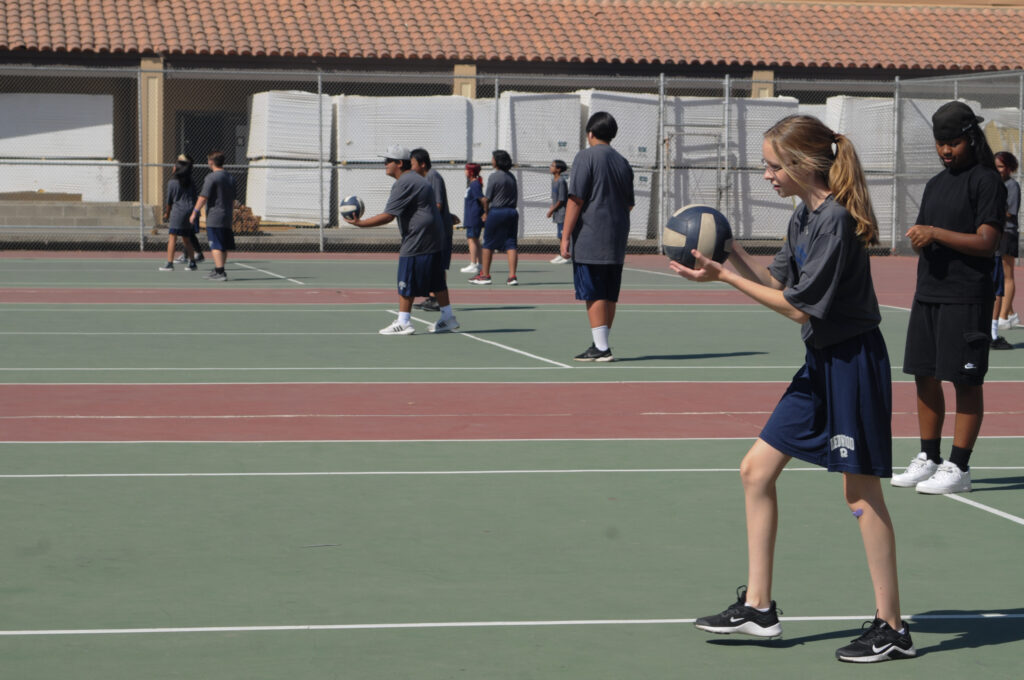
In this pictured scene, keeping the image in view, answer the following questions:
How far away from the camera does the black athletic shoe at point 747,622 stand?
16.8ft

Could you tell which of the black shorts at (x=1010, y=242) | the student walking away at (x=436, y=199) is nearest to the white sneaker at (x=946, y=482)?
the black shorts at (x=1010, y=242)

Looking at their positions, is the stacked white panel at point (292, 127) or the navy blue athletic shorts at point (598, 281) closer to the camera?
the navy blue athletic shorts at point (598, 281)

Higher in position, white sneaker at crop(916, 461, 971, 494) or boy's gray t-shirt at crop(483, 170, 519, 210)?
boy's gray t-shirt at crop(483, 170, 519, 210)

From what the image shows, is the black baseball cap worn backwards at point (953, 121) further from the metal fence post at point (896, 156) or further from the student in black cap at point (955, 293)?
the metal fence post at point (896, 156)

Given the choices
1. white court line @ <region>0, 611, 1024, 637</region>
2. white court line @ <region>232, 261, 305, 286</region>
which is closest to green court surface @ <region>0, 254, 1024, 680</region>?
white court line @ <region>0, 611, 1024, 637</region>

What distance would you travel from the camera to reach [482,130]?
32.4 metres

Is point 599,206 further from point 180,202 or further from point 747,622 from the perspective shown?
point 180,202

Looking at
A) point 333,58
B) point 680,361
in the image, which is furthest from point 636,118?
point 680,361

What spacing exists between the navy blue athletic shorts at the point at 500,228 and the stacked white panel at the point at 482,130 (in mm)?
9652

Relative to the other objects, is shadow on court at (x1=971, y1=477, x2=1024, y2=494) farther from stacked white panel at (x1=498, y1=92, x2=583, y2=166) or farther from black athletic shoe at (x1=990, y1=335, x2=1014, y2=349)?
stacked white panel at (x1=498, y1=92, x2=583, y2=166)

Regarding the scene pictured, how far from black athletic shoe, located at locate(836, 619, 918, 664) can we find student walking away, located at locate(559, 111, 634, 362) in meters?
8.14

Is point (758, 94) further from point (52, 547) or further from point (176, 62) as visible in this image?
point (52, 547)

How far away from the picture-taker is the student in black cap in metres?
7.69

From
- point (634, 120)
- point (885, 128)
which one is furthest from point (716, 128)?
point (885, 128)
